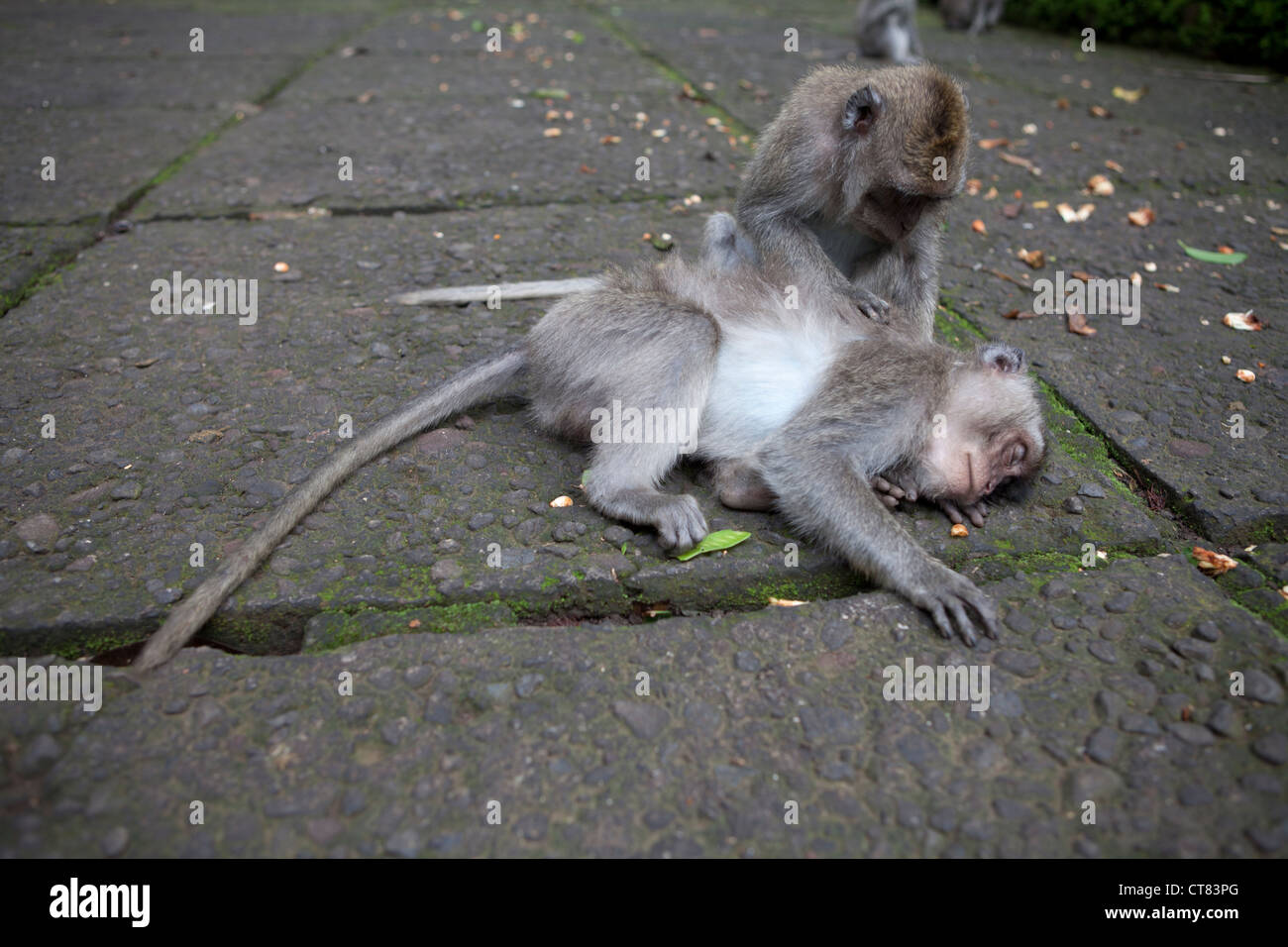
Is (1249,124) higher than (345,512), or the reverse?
(1249,124)

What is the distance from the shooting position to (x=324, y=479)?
2488 mm

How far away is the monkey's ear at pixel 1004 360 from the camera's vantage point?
9.55 feet

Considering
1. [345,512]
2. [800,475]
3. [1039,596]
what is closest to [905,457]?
[800,475]

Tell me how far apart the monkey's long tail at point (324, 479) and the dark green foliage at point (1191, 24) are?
7.75 metres

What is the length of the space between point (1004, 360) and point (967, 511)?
582 mm

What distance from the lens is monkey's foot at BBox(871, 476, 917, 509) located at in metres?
2.70

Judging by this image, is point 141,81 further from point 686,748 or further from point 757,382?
point 686,748

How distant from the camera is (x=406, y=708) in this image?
189cm

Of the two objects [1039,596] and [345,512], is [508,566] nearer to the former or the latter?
[345,512]

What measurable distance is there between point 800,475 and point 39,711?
1907mm

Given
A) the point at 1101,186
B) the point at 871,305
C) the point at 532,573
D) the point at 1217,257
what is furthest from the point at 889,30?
the point at 532,573

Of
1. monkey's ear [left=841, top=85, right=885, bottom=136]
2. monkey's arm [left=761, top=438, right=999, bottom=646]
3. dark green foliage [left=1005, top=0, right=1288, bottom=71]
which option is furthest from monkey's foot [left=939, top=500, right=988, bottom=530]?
dark green foliage [left=1005, top=0, right=1288, bottom=71]

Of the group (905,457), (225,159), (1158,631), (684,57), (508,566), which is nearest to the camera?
(1158,631)

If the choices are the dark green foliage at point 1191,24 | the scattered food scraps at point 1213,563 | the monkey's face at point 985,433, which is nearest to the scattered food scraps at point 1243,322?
the monkey's face at point 985,433
